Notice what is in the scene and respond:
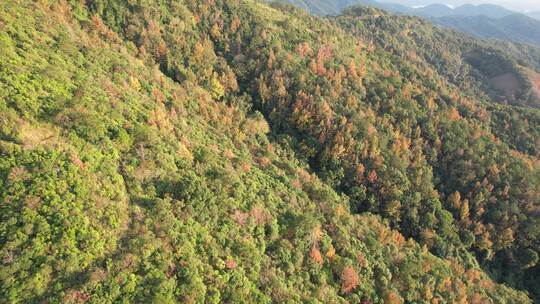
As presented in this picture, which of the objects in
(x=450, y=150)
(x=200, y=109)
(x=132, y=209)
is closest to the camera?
(x=132, y=209)

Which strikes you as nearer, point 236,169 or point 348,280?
point 348,280

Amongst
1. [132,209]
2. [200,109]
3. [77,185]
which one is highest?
[77,185]

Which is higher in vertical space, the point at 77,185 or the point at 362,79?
the point at 77,185

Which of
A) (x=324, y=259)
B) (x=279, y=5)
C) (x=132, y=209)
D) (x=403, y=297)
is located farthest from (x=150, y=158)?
(x=279, y=5)

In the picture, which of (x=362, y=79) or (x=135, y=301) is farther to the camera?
(x=362, y=79)

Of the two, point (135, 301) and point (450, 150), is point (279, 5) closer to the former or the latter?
point (450, 150)

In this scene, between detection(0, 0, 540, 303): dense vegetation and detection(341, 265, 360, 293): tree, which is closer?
detection(0, 0, 540, 303): dense vegetation

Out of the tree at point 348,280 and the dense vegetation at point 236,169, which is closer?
the dense vegetation at point 236,169

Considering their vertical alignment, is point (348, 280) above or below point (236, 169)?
below
